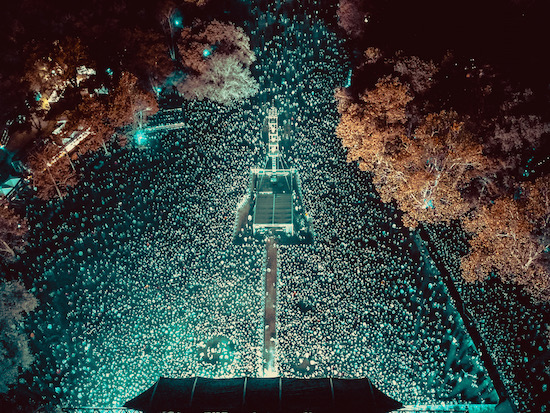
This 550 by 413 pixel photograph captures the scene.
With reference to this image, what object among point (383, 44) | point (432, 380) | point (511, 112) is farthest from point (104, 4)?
point (432, 380)

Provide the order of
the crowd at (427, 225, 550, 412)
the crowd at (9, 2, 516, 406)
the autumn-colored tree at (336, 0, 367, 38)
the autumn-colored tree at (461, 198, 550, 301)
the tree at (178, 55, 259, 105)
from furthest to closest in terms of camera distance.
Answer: the autumn-colored tree at (336, 0, 367, 38), the tree at (178, 55, 259, 105), the autumn-colored tree at (461, 198, 550, 301), the crowd at (9, 2, 516, 406), the crowd at (427, 225, 550, 412)

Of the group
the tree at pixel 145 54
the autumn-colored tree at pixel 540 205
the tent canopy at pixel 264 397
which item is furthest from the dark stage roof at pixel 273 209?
the tent canopy at pixel 264 397

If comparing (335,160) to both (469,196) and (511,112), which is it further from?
(511,112)

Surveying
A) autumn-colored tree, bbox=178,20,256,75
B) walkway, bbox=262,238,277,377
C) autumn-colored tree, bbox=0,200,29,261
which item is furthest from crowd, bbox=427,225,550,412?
autumn-colored tree, bbox=0,200,29,261

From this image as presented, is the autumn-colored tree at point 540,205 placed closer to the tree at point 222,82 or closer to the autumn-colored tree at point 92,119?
the tree at point 222,82

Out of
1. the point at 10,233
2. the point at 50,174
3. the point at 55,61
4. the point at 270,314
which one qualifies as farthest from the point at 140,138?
the point at 270,314

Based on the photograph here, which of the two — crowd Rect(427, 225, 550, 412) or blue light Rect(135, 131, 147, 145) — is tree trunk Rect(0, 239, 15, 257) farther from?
crowd Rect(427, 225, 550, 412)

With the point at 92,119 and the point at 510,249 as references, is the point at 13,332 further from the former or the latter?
the point at 510,249
